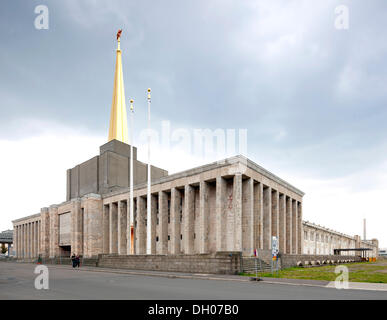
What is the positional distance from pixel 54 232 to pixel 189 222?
110ft

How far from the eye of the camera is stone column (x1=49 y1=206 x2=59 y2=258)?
59.8 meters

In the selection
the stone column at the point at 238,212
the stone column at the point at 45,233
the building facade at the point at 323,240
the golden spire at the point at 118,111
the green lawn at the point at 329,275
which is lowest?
the building facade at the point at 323,240

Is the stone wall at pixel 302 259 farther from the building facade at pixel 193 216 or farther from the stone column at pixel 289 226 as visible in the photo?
the stone column at pixel 289 226

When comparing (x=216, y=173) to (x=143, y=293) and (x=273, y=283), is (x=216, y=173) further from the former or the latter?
(x=143, y=293)

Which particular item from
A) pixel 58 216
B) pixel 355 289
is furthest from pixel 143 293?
pixel 58 216

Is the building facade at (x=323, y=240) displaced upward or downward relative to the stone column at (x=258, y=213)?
downward

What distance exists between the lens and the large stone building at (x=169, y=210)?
3538 cm

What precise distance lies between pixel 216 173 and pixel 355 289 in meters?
21.8

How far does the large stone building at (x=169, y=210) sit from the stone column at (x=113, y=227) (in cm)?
14

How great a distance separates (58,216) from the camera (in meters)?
61.2

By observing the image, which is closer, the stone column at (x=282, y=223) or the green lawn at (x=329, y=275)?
the green lawn at (x=329, y=275)

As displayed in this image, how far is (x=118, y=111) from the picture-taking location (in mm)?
63906

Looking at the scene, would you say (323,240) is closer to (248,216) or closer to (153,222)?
(153,222)

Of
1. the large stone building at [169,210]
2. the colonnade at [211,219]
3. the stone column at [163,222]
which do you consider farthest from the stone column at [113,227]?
the stone column at [163,222]
